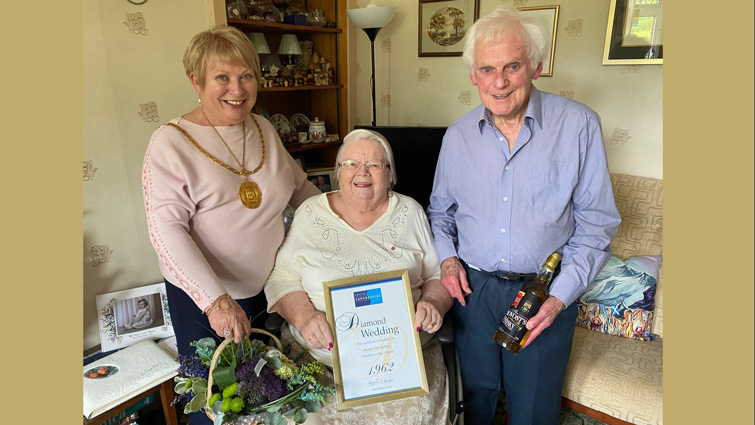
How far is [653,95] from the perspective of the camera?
2.16 meters

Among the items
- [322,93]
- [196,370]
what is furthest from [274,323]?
[322,93]

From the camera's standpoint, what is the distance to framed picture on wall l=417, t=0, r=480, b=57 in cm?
264

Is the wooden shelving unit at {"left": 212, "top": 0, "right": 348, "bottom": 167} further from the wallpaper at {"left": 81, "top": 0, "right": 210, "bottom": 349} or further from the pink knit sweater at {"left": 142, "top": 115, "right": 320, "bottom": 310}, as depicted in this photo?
the pink knit sweater at {"left": 142, "top": 115, "right": 320, "bottom": 310}

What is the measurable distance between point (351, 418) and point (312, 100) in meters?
2.41

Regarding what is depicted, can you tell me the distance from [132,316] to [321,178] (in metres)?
1.34

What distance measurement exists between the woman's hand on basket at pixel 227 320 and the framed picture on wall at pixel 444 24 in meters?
2.08

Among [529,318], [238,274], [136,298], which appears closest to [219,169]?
[238,274]

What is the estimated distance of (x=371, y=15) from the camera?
2609mm

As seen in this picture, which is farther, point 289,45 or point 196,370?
point 289,45

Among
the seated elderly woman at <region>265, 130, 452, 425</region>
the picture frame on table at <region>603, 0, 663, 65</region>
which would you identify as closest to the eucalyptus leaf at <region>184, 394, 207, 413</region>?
the seated elderly woman at <region>265, 130, 452, 425</region>

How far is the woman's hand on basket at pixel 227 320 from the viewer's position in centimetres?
133

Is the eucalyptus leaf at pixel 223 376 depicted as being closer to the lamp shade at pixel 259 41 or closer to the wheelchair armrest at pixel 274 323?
the wheelchair armrest at pixel 274 323

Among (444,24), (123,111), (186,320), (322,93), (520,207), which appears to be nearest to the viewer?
(520,207)

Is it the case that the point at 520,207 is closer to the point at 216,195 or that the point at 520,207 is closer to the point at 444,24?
the point at 216,195
